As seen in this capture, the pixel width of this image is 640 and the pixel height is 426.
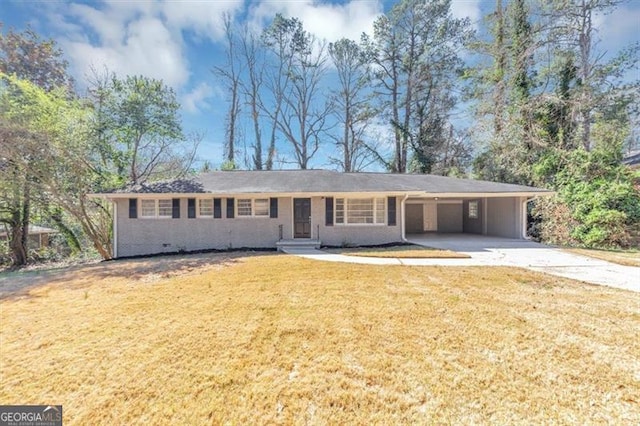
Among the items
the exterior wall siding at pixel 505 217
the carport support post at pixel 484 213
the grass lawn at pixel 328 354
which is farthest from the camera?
the carport support post at pixel 484 213

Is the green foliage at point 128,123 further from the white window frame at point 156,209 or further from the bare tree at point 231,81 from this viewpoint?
the bare tree at point 231,81

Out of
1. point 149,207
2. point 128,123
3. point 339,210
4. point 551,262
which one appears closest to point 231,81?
point 128,123

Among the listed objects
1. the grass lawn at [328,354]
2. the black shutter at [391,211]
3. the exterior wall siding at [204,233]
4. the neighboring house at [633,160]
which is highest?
the neighboring house at [633,160]

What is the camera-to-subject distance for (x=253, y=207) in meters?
11.1

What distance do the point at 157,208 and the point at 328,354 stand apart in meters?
10.6

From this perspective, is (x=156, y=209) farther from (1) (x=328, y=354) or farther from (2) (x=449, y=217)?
(2) (x=449, y=217)

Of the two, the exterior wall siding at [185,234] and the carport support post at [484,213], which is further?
the carport support post at [484,213]

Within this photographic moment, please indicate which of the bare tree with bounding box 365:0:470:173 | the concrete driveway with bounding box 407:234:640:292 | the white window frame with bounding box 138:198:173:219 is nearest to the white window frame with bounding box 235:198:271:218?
the white window frame with bounding box 138:198:173:219

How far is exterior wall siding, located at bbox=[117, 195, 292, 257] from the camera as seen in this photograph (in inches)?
431

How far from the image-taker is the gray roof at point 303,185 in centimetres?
1082

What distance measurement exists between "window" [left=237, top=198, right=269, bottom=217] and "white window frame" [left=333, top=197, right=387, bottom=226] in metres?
2.87

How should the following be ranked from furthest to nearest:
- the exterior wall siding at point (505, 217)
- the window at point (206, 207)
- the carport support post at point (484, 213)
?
the carport support post at point (484, 213) < the exterior wall siding at point (505, 217) < the window at point (206, 207)

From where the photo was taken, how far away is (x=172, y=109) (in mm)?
13539

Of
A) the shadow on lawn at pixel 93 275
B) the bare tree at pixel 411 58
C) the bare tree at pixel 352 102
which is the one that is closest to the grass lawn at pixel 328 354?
the shadow on lawn at pixel 93 275
